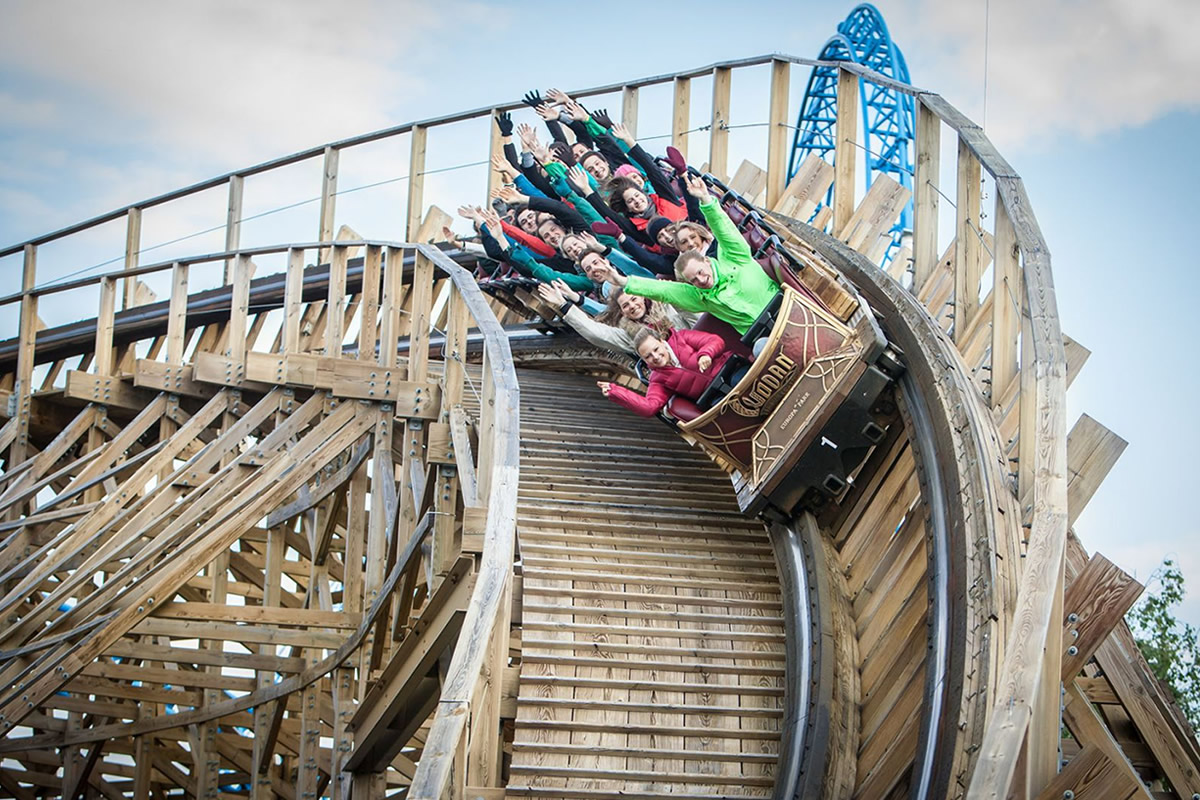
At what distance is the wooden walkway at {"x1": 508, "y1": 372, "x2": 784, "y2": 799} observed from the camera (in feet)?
21.4

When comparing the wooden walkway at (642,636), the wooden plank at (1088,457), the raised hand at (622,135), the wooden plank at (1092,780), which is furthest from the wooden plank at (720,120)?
the wooden plank at (1092,780)

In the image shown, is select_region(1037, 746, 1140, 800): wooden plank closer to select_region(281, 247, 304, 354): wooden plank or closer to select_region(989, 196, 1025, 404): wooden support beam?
select_region(989, 196, 1025, 404): wooden support beam

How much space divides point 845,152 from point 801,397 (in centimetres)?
293

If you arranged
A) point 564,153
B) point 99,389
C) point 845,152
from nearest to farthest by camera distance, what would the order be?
point 845,152 < point 564,153 < point 99,389

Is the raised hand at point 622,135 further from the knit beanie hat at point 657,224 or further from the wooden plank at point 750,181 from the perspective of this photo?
the wooden plank at point 750,181

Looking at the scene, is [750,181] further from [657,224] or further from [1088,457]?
[1088,457]

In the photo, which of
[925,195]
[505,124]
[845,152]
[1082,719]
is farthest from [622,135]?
[1082,719]

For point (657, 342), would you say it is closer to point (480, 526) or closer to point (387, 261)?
point (480, 526)

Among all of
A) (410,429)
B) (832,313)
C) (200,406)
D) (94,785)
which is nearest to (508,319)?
(200,406)

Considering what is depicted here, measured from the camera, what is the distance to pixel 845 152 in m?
9.87

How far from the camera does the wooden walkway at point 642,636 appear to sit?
6.51m

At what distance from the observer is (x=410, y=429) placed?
980cm

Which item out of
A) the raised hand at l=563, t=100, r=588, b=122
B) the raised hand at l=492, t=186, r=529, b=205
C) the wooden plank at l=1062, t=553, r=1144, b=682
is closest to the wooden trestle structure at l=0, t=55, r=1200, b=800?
the wooden plank at l=1062, t=553, r=1144, b=682

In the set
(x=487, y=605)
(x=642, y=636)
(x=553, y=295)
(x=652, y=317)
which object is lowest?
→ (x=642, y=636)
